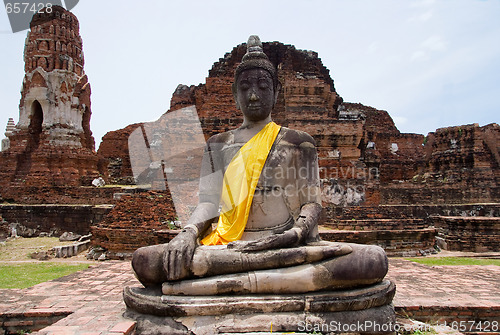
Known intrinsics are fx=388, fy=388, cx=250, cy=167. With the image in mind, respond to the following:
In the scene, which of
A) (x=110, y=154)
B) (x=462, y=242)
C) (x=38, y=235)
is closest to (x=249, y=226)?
(x=462, y=242)

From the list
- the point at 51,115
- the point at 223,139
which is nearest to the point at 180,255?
the point at 223,139

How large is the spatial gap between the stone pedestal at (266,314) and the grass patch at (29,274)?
3517 mm

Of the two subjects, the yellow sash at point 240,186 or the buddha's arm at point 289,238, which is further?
the yellow sash at point 240,186

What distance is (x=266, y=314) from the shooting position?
115 inches

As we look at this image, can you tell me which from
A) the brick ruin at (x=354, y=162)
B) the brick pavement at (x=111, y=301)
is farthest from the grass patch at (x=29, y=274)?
the brick ruin at (x=354, y=162)

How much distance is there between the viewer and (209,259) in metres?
3.13

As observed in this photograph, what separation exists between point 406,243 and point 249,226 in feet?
20.7

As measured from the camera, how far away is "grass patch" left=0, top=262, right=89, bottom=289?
562 centimetres

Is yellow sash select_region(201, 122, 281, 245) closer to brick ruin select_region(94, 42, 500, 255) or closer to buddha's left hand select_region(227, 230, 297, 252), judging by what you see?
buddha's left hand select_region(227, 230, 297, 252)

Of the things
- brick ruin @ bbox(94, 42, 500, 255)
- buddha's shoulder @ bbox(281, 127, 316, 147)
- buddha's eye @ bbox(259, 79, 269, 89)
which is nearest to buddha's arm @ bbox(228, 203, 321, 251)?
buddha's shoulder @ bbox(281, 127, 316, 147)

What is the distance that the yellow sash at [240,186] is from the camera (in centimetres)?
373

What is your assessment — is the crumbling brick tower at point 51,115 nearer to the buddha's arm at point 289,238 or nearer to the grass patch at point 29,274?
the grass patch at point 29,274

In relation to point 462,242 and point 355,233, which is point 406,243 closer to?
point 355,233

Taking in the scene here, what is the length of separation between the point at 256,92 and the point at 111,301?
266 centimetres
